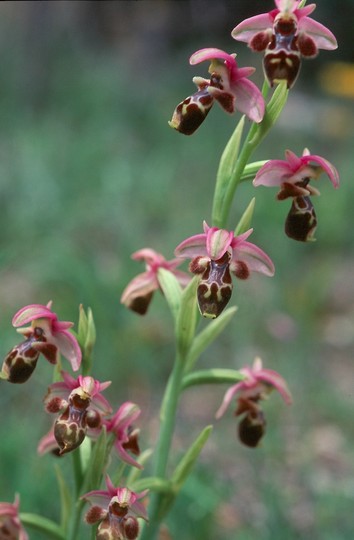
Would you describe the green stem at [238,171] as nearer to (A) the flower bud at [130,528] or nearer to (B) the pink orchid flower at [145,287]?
(B) the pink orchid flower at [145,287]

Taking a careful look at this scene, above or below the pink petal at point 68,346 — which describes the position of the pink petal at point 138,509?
below

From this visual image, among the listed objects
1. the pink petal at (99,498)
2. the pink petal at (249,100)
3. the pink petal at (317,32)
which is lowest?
the pink petal at (99,498)

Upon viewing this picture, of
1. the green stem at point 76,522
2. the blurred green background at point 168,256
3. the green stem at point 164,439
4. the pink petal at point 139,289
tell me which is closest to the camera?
the green stem at point 76,522

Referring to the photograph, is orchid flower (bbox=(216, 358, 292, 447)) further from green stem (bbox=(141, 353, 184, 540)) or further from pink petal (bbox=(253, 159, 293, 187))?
pink petal (bbox=(253, 159, 293, 187))

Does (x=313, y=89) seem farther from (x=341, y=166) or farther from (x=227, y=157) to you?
(x=227, y=157)

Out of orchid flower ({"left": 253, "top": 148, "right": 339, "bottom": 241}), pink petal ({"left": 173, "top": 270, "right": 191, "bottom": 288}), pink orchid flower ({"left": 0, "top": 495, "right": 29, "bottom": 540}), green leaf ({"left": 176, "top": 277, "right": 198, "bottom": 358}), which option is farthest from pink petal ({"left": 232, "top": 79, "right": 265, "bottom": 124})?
pink orchid flower ({"left": 0, "top": 495, "right": 29, "bottom": 540})

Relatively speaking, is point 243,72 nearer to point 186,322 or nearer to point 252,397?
point 186,322

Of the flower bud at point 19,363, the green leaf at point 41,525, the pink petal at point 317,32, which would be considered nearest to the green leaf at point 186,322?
the flower bud at point 19,363
